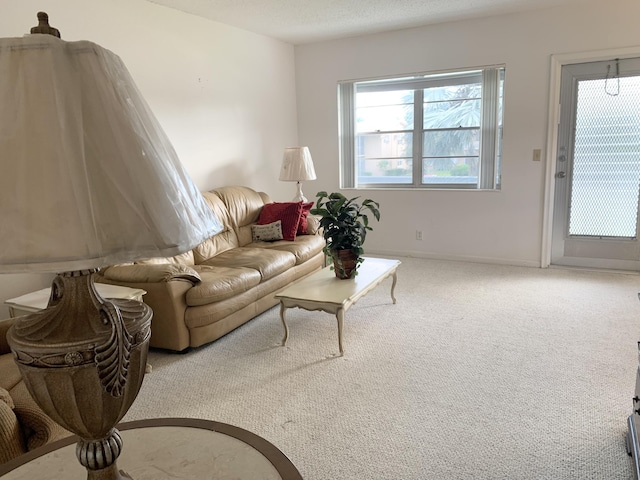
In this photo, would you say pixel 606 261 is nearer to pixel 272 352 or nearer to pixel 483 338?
pixel 483 338

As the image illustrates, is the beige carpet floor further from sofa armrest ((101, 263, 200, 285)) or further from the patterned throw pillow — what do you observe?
the patterned throw pillow

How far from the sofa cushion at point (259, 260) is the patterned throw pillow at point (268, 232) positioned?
36 cm

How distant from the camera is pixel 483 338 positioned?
3166mm

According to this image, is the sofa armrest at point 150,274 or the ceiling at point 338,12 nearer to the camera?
the sofa armrest at point 150,274

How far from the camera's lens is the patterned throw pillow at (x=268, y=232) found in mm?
4359

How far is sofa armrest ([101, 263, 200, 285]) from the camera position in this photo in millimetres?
2906

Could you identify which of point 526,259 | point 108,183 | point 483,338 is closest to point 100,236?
point 108,183

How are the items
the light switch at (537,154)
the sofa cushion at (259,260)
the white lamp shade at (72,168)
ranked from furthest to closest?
the light switch at (537,154)
the sofa cushion at (259,260)
the white lamp shade at (72,168)

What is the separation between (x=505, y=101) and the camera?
4.76m

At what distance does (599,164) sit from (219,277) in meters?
3.75

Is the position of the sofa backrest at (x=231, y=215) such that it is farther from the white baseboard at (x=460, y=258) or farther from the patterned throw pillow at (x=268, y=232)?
Result: the white baseboard at (x=460, y=258)

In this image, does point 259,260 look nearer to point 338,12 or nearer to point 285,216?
point 285,216

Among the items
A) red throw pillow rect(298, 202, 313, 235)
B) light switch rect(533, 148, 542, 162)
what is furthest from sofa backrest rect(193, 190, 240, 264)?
light switch rect(533, 148, 542, 162)

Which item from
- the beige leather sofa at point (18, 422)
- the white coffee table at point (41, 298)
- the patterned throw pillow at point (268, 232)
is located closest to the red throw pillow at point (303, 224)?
the patterned throw pillow at point (268, 232)
